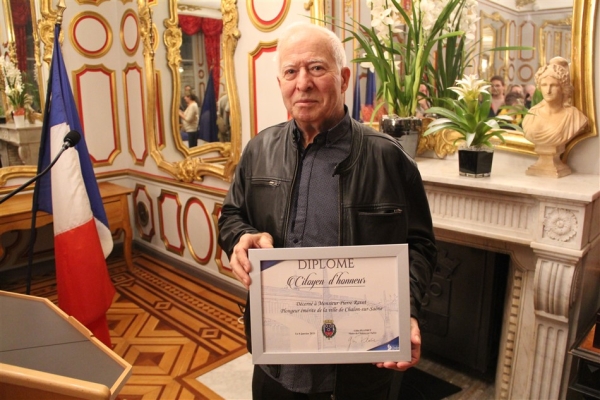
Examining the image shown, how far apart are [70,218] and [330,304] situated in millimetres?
1790

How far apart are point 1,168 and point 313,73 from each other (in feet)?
9.39

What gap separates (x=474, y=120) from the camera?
1671mm

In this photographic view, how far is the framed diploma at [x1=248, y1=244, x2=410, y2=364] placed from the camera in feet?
2.97

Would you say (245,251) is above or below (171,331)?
above

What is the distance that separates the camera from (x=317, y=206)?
1.06m

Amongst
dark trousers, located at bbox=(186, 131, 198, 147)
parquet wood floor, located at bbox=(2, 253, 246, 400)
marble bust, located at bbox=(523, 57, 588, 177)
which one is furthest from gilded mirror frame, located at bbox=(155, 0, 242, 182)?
marble bust, located at bbox=(523, 57, 588, 177)

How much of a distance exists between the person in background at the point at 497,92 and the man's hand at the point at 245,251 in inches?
50.7

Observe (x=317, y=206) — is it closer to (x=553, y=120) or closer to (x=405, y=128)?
(x=405, y=128)

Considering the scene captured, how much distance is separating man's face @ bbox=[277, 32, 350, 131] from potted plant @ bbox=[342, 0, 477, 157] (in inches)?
34.1

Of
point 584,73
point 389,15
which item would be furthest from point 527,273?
point 389,15

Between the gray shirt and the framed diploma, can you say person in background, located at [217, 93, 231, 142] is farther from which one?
the framed diploma

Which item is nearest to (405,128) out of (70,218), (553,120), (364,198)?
(553,120)

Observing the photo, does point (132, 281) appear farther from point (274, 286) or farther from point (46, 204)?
point (274, 286)

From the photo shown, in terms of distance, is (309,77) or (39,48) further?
(39,48)
